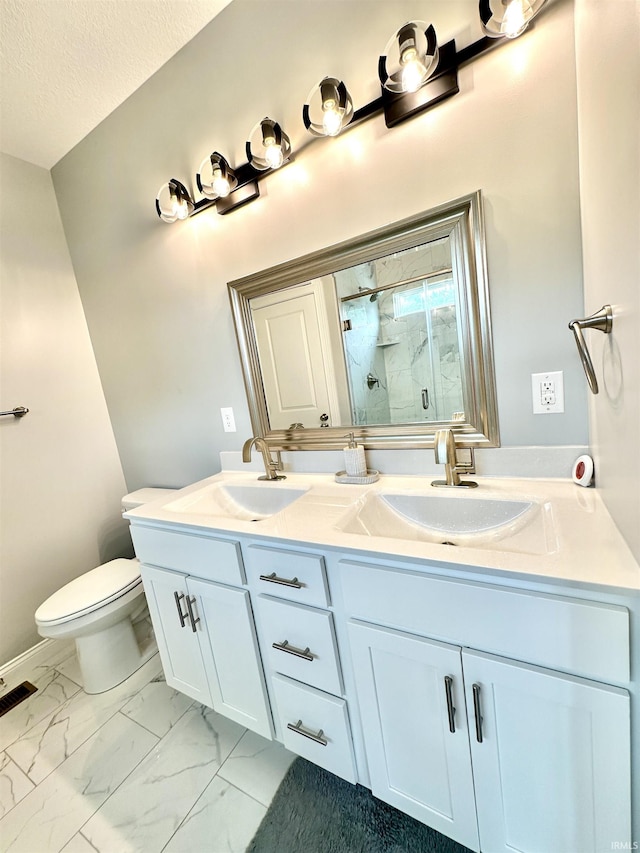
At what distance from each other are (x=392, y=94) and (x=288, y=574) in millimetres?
1363

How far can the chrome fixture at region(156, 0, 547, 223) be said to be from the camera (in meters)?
0.83

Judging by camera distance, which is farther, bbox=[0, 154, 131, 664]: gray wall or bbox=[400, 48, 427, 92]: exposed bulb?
bbox=[0, 154, 131, 664]: gray wall

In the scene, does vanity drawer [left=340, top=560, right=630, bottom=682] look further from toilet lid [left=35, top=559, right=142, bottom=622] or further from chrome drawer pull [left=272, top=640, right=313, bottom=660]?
toilet lid [left=35, top=559, right=142, bottom=622]

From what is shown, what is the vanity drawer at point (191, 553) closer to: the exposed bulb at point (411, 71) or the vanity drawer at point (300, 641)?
the vanity drawer at point (300, 641)

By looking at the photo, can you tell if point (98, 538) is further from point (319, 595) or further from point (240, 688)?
point (319, 595)

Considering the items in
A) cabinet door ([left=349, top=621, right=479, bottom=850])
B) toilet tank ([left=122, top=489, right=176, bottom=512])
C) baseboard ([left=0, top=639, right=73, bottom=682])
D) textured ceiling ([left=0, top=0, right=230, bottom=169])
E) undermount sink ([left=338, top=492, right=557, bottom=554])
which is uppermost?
textured ceiling ([left=0, top=0, right=230, bottom=169])

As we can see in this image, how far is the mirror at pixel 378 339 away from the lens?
1.03 meters

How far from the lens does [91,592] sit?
1.51m

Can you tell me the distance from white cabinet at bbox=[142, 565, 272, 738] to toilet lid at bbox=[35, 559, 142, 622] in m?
0.31

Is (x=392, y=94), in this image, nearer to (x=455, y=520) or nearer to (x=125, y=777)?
(x=455, y=520)

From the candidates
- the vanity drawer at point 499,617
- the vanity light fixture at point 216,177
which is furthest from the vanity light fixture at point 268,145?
the vanity drawer at point 499,617

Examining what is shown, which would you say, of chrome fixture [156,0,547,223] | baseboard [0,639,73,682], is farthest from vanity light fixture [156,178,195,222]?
baseboard [0,639,73,682]

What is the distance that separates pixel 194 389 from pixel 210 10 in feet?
4.54

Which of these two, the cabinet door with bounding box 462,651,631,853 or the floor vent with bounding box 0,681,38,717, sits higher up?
the cabinet door with bounding box 462,651,631,853
